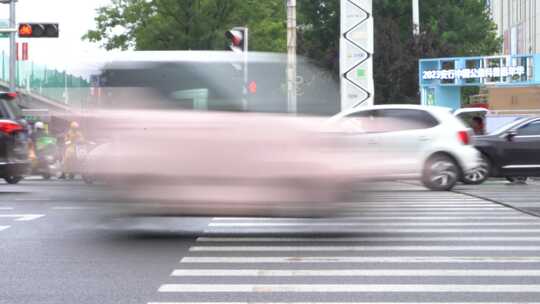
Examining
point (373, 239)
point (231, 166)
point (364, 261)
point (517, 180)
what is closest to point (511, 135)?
point (517, 180)

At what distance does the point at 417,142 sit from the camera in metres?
19.6

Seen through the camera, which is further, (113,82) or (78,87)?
(78,87)

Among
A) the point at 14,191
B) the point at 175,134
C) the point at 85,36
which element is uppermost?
the point at 85,36

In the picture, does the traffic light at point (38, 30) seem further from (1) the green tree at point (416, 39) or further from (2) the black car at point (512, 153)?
(1) the green tree at point (416, 39)

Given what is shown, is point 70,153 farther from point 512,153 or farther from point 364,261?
point 364,261

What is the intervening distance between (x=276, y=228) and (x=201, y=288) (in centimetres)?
447

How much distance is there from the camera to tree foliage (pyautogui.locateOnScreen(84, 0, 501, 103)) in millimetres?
53500

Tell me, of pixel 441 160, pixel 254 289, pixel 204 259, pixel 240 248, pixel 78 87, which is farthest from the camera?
pixel 441 160

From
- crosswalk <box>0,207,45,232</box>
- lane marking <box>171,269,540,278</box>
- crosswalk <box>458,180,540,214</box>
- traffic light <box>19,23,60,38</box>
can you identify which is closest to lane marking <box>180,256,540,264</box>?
lane marking <box>171,269,540,278</box>

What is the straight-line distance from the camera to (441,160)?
19.8m

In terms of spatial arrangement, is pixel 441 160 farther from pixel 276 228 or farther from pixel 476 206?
pixel 276 228

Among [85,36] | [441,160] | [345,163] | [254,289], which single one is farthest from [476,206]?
[85,36]

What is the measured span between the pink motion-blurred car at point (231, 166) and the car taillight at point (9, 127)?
8652mm

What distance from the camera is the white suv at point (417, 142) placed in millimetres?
19531
